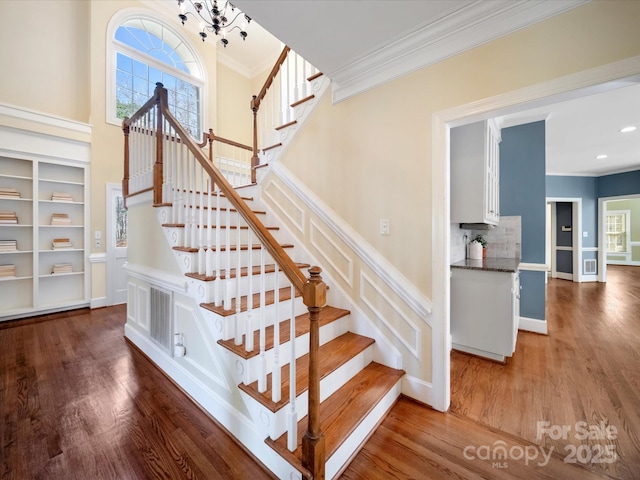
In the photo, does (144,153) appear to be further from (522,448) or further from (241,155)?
(522,448)

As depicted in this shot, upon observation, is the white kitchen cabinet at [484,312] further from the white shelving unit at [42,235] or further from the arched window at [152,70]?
the arched window at [152,70]

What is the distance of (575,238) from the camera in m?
6.70

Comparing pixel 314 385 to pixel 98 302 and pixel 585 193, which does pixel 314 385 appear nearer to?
pixel 98 302

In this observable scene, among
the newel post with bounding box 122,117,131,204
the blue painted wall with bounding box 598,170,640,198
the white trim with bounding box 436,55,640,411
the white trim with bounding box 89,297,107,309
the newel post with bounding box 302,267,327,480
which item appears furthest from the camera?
the blue painted wall with bounding box 598,170,640,198

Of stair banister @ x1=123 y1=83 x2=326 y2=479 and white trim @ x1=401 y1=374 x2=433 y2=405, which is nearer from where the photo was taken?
stair banister @ x1=123 y1=83 x2=326 y2=479

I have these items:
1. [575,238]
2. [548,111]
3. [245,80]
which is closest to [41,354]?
[548,111]

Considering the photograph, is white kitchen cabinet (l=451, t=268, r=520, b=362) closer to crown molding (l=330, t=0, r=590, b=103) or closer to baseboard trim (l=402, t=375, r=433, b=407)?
baseboard trim (l=402, t=375, r=433, b=407)

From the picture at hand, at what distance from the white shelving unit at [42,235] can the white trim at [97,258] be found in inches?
3.5

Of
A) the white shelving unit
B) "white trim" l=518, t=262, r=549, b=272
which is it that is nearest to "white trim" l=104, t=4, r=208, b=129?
the white shelving unit

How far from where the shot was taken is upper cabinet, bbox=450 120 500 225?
2742 mm

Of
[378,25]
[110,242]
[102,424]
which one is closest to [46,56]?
[110,242]

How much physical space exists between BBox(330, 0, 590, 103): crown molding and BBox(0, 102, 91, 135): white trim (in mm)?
4573

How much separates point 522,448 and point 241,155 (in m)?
6.54

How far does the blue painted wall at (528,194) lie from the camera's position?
11.1 feet
